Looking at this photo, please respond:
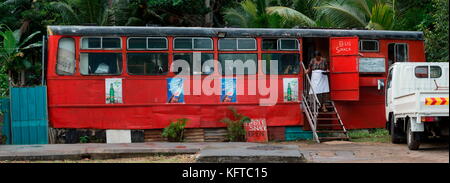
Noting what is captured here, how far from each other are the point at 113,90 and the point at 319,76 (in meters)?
5.23

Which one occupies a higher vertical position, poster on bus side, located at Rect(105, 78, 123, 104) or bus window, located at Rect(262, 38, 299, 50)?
bus window, located at Rect(262, 38, 299, 50)

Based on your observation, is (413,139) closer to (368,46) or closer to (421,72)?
(421,72)

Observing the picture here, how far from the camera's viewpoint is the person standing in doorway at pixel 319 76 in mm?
15742

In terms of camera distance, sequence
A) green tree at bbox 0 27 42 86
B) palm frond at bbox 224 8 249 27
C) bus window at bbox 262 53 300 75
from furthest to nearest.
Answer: palm frond at bbox 224 8 249 27 < green tree at bbox 0 27 42 86 < bus window at bbox 262 53 300 75

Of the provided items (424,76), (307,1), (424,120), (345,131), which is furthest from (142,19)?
(424,120)

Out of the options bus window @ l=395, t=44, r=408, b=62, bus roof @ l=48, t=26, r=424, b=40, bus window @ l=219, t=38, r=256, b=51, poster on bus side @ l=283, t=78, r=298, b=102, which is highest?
bus roof @ l=48, t=26, r=424, b=40

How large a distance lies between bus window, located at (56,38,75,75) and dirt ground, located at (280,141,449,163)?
5.97m

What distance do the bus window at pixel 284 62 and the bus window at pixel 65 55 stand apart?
4777 mm

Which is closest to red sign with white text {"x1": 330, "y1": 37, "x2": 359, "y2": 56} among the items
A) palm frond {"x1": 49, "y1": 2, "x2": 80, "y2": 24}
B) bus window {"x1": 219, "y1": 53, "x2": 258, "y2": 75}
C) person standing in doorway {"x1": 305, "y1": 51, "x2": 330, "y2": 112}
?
person standing in doorway {"x1": 305, "y1": 51, "x2": 330, "y2": 112}

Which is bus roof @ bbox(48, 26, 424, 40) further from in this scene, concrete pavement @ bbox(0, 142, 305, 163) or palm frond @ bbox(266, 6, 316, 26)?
palm frond @ bbox(266, 6, 316, 26)

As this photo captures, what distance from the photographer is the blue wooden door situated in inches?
581

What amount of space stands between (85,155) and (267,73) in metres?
5.54

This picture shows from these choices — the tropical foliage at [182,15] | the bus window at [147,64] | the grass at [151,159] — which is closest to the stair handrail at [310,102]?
the bus window at [147,64]

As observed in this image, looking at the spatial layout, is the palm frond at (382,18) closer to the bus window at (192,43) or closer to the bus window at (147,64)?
the bus window at (192,43)
